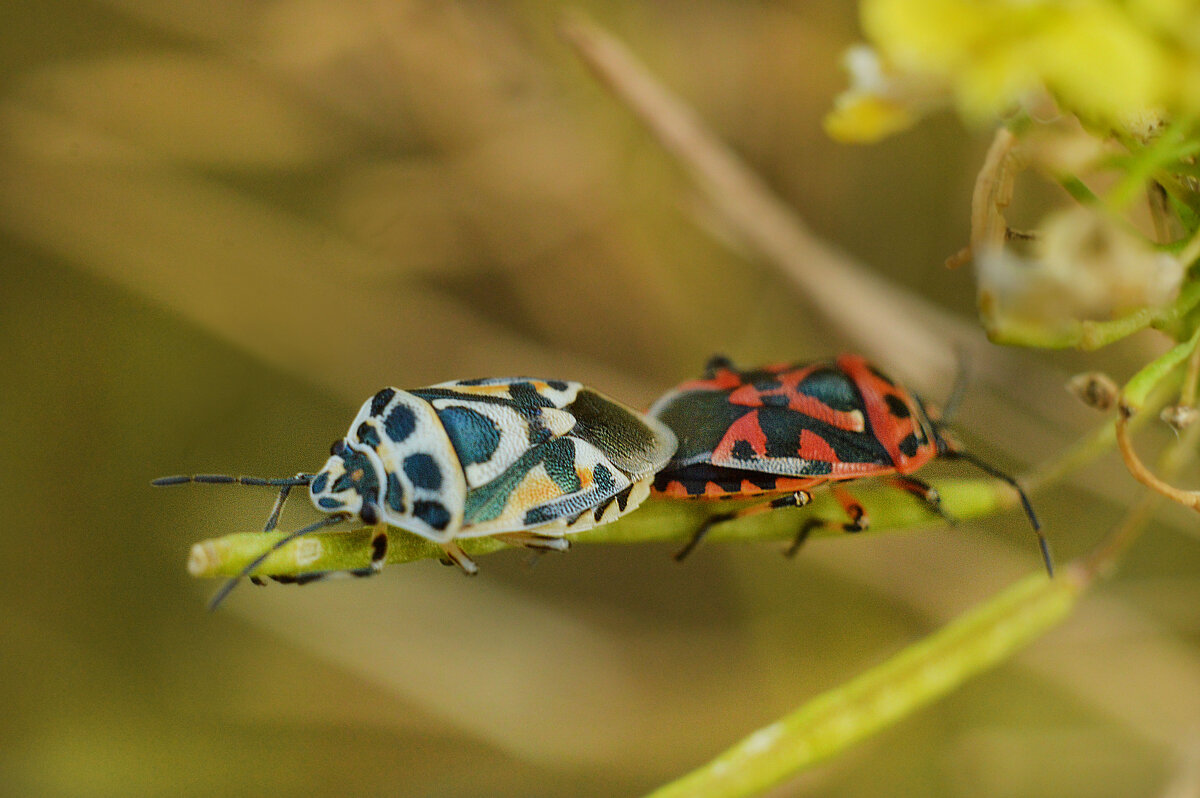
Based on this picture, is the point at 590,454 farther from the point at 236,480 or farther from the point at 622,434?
the point at 236,480

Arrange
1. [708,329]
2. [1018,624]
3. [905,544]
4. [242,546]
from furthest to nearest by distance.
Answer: [708,329]
[905,544]
[1018,624]
[242,546]

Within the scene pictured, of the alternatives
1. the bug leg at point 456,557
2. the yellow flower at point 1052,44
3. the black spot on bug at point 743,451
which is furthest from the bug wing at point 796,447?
the yellow flower at point 1052,44

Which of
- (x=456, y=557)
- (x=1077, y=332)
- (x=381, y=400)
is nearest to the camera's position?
(x=1077, y=332)

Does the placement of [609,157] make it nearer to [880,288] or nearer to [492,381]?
[880,288]

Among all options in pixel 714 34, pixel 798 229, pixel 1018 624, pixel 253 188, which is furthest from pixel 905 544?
pixel 253 188

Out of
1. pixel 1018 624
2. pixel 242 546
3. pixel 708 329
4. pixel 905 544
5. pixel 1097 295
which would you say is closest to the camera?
pixel 1097 295

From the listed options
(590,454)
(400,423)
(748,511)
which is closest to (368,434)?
(400,423)
